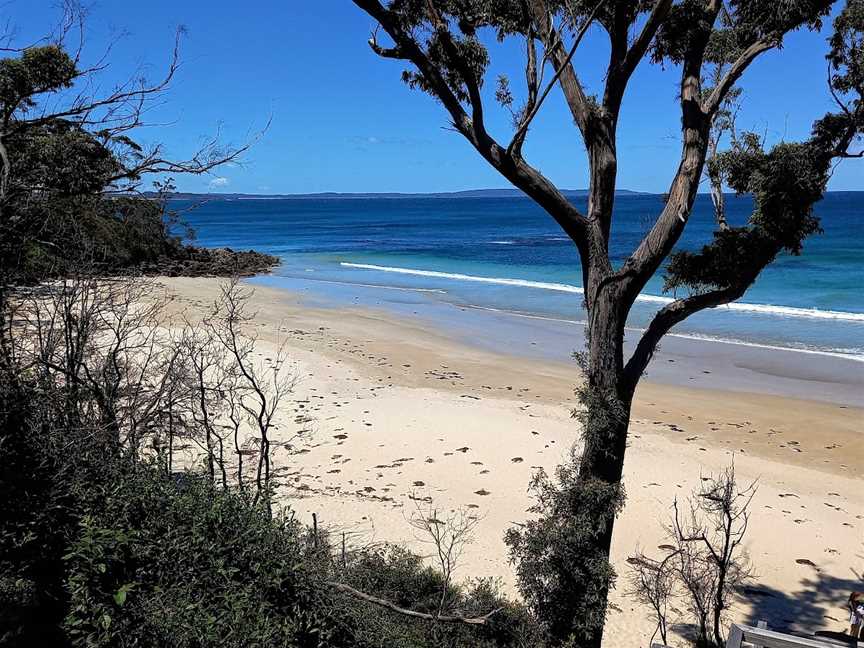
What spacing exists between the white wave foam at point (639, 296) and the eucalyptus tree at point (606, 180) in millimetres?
12890

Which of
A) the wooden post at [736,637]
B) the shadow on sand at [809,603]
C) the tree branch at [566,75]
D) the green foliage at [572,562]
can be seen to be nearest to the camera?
the wooden post at [736,637]

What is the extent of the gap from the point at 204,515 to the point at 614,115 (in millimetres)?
4902

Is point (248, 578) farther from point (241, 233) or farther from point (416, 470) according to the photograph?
point (241, 233)

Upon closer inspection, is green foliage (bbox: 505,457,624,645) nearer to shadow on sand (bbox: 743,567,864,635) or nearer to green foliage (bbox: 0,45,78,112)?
shadow on sand (bbox: 743,567,864,635)

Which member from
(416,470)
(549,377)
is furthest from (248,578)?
(549,377)

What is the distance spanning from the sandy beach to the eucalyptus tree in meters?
2.33

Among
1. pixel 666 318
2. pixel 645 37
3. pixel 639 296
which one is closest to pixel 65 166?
pixel 645 37

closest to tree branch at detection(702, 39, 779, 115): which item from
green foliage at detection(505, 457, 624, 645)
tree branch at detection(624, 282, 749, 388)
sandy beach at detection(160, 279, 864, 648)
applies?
tree branch at detection(624, 282, 749, 388)

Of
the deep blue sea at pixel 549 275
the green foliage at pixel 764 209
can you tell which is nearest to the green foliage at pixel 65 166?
the deep blue sea at pixel 549 275

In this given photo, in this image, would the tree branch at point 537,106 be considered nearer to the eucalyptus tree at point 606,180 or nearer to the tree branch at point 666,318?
the eucalyptus tree at point 606,180

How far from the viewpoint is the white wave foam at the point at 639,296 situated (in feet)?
83.5

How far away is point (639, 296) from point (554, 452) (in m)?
20.3

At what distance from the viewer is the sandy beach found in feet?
28.4

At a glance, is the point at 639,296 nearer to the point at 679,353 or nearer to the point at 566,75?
the point at 679,353
